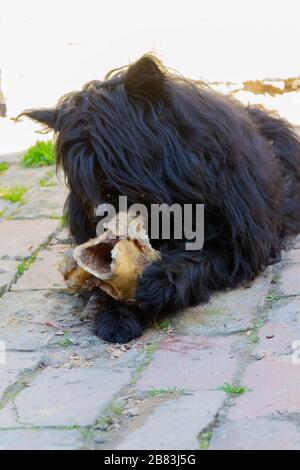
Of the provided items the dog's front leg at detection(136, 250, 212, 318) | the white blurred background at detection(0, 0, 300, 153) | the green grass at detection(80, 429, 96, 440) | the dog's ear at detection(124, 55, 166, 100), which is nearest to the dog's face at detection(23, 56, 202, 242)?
the dog's ear at detection(124, 55, 166, 100)

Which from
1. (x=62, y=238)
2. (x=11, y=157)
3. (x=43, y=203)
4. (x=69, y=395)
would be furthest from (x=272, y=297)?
(x=11, y=157)

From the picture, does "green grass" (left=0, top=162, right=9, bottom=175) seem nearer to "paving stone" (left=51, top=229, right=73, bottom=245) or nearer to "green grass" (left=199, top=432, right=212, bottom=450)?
"paving stone" (left=51, top=229, right=73, bottom=245)

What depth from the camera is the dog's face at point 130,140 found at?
400 centimetres

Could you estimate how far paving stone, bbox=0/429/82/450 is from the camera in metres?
2.95

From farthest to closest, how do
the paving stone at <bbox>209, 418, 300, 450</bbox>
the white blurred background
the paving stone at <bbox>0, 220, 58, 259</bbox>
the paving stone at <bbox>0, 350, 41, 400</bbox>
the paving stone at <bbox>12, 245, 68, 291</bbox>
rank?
the white blurred background
the paving stone at <bbox>0, 220, 58, 259</bbox>
the paving stone at <bbox>12, 245, 68, 291</bbox>
the paving stone at <bbox>0, 350, 41, 400</bbox>
the paving stone at <bbox>209, 418, 300, 450</bbox>

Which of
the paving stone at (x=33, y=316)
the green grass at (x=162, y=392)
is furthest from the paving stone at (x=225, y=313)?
the green grass at (x=162, y=392)

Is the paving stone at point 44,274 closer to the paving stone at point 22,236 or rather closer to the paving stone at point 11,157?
the paving stone at point 22,236

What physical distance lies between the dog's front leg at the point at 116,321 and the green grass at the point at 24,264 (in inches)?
31.6

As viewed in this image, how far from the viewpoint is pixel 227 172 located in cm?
428

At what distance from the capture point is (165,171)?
13.4 feet

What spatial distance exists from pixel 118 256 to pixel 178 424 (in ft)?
3.38

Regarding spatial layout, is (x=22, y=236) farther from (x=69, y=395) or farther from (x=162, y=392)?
(x=162, y=392)

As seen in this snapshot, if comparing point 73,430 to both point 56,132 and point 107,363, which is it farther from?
point 56,132

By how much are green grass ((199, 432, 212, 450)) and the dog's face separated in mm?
1344
